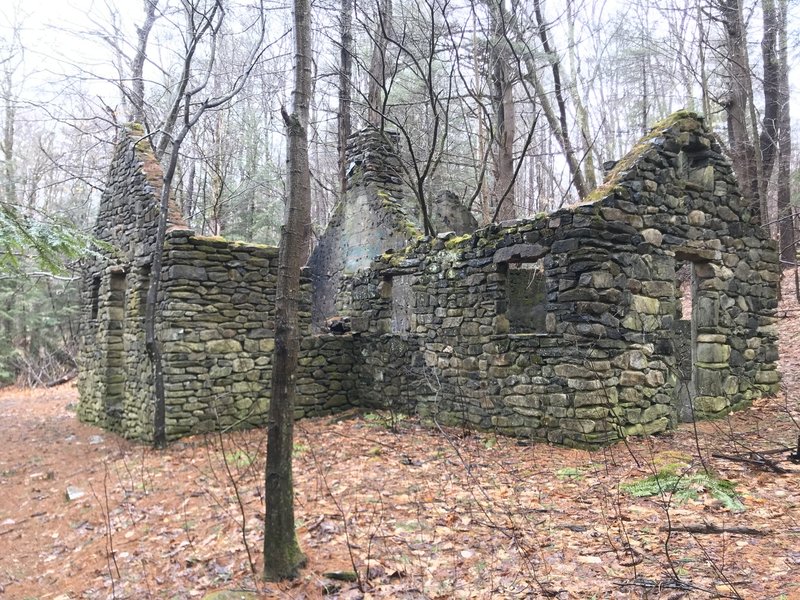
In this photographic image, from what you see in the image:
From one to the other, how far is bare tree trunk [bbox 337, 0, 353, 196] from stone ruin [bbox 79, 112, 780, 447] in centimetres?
519

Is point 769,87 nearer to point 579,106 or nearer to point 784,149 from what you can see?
point 784,149

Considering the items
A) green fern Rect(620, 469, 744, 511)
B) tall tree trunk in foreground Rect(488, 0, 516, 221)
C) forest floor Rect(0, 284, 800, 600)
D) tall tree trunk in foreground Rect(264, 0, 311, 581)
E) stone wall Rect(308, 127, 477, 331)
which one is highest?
tall tree trunk in foreground Rect(488, 0, 516, 221)

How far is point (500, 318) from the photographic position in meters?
7.53

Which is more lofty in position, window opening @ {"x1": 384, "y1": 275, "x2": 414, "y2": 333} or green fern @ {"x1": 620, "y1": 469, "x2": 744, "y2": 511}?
window opening @ {"x1": 384, "y1": 275, "x2": 414, "y2": 333}

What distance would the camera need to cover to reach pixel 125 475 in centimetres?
695

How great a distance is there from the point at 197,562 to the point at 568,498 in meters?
3.01

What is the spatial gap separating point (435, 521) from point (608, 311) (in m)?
3.42

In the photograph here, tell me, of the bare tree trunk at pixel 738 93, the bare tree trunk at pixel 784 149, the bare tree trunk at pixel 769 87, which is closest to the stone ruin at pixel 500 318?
the bare tree trunk at pixel 738 93

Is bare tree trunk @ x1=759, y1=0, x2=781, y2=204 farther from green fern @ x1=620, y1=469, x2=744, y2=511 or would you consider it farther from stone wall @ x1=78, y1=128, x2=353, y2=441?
stone wall @ x1=78, y1=128, x2=353, y2=441

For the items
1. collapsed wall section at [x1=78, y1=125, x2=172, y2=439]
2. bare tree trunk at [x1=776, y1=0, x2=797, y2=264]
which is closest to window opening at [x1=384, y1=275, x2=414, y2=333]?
collapsed wall section at [x1=78, y1=125, x2=172, y2=439]

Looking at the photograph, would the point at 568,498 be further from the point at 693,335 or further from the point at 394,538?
the point at 693,335

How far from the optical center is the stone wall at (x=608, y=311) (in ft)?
21.5

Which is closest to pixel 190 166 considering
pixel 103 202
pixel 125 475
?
pixel 103 202

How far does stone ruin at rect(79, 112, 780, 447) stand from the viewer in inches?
261
